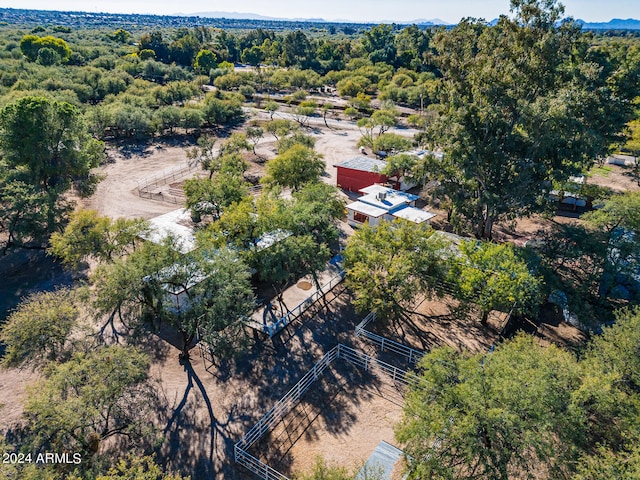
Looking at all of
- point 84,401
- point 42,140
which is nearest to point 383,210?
point 84,401

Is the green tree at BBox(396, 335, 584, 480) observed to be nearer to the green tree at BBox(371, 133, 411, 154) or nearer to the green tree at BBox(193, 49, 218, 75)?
the green tree at BBox(371, 133, 411, 154)

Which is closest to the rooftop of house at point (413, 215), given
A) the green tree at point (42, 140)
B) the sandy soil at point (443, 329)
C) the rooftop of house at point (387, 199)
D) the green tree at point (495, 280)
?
the rooftop of house at point (387, 199)

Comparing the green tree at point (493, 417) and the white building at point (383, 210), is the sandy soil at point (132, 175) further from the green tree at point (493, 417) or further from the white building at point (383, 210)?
the green tree at point (493, 417)

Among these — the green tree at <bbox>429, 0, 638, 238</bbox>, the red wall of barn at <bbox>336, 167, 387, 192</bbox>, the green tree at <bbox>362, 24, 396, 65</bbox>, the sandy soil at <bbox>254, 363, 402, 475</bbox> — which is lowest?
the red wall of barn at <bbox>336, 167, 387, 192</bbox>

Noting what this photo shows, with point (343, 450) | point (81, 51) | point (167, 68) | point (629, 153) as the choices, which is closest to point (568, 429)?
point (343, 450)

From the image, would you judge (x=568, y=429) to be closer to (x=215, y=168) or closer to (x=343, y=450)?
(x=343, y=450)

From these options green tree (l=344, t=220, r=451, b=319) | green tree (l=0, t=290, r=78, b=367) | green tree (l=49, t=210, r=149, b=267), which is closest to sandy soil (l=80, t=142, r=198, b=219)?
green tree (l=49, t=210, r=149, b=267)

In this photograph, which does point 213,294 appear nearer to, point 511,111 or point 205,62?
point 511,111
